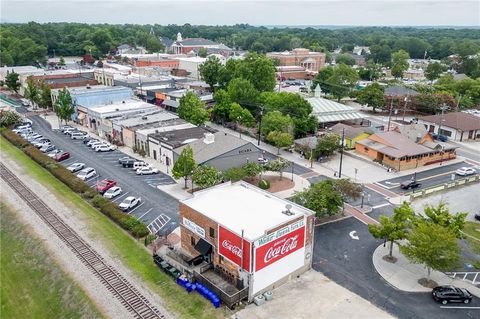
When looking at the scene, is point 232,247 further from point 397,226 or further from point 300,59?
point 300,59

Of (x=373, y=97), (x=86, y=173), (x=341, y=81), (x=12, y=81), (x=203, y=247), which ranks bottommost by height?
(x=86, y=173)

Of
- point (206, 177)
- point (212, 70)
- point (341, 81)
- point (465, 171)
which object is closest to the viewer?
point (206, 177)

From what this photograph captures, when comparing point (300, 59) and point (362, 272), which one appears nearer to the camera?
point (362, 272)

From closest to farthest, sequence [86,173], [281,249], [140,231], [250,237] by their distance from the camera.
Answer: [250,237]
[281,249]
[140,231]
[86,173]

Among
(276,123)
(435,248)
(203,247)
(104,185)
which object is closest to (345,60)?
(276,123)

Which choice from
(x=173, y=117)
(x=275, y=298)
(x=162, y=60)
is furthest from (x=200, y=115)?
(x=162, y=60)

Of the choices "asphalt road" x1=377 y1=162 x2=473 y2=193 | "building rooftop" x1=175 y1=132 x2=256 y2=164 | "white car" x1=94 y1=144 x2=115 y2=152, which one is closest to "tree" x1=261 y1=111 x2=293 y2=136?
"building rooftop" x1=175 y1=132 x2=256 y2=164

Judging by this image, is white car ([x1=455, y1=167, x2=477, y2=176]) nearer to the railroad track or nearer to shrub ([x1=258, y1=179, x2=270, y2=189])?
shrub ([x1=258, y1=179, x2=270, y2=189])

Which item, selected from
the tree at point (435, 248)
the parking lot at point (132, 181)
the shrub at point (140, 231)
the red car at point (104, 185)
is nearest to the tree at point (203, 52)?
the parking lot at point (132, 181)
